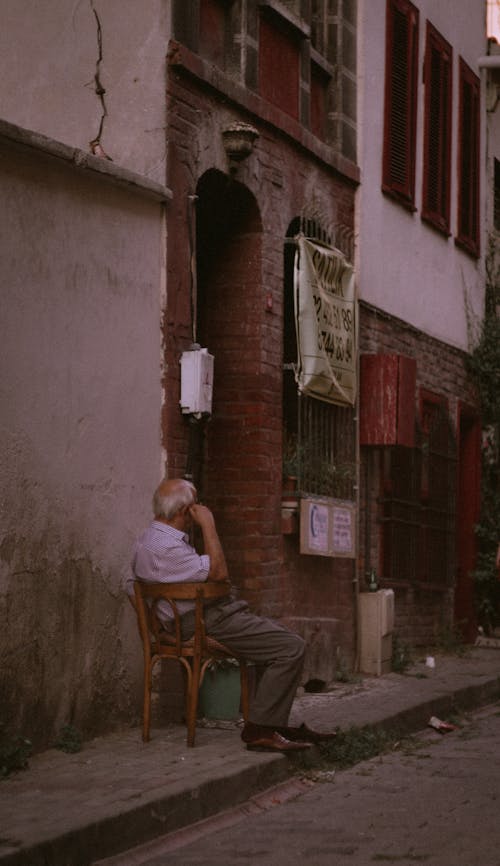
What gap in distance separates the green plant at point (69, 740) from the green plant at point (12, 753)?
0.46m

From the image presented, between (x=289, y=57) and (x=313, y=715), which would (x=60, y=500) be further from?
(x=289, y=57)

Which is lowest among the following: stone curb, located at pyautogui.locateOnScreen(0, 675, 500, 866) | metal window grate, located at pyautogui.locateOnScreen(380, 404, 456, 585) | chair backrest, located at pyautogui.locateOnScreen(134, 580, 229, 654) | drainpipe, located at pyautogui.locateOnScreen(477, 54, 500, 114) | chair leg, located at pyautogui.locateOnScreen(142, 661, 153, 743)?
stone curb, located at pyautogui.locateOnScreen(0, 675, 500, 866)

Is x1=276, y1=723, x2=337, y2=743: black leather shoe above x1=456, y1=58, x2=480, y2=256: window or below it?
below

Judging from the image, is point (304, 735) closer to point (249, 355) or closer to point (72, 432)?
point (72, 432)

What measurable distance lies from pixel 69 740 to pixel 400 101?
27.2 ft

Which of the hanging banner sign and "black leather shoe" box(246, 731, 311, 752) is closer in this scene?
"black leather shoe" box(246, 731, 311, 752)

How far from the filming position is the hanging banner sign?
Result: 12602 millimetres

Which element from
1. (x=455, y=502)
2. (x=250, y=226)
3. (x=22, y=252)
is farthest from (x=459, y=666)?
(x=22, y=252)

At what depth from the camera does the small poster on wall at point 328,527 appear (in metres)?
12.4

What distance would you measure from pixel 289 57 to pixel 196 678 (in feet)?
18.7

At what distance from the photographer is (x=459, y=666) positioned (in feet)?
49.5

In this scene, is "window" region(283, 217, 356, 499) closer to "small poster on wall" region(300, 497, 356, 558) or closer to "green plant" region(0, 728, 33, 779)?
"small poster on wall" region(300, 497, 356, 558)

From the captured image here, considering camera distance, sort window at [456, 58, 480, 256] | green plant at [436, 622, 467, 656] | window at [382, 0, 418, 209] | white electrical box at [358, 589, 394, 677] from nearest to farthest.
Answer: white electrical box at [358, 589, 394, 677] → window at [382, 0, 418, 209] → green plant at [436, 622, 467, 656] → window at [456, 58, 480, 256]

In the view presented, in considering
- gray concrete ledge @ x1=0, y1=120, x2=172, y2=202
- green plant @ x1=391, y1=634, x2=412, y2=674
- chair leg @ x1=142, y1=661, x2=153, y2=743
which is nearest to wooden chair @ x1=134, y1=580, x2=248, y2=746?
chair leg @ x1=142, y1=661, x2=153, y2=743
